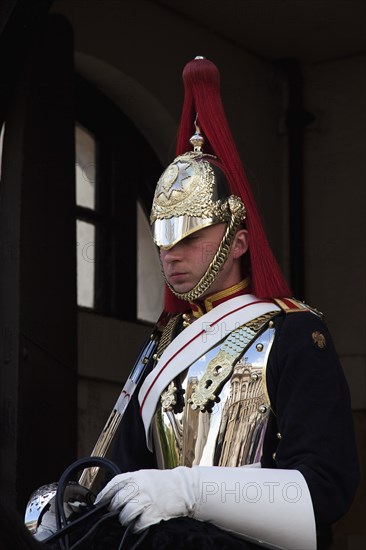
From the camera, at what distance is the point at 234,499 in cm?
408

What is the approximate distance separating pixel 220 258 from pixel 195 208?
0.45 feet

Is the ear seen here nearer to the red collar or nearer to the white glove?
the red collar

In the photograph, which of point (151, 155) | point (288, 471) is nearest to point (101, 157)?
point (151, 155)

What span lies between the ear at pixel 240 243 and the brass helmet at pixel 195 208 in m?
0.03

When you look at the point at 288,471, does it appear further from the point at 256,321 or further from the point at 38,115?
the point at 38,115

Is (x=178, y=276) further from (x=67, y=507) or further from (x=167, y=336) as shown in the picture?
(x=67, y=507)

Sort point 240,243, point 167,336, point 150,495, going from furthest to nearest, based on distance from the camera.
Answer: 1. point 167,336
2. point 240,243
3. point 150,495

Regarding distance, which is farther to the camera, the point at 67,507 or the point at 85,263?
the point at 85,263

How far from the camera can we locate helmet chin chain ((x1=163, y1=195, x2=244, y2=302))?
4523mm

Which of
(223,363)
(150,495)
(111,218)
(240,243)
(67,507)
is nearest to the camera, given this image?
(150,495)

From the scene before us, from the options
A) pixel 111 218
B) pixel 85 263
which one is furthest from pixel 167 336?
pixel 111 218

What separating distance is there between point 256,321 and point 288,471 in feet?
1.66

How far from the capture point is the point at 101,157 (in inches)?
291

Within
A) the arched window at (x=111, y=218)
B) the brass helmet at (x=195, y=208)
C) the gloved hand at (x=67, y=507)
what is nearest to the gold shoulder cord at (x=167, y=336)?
the brass helmet at (x=195, y=208)
